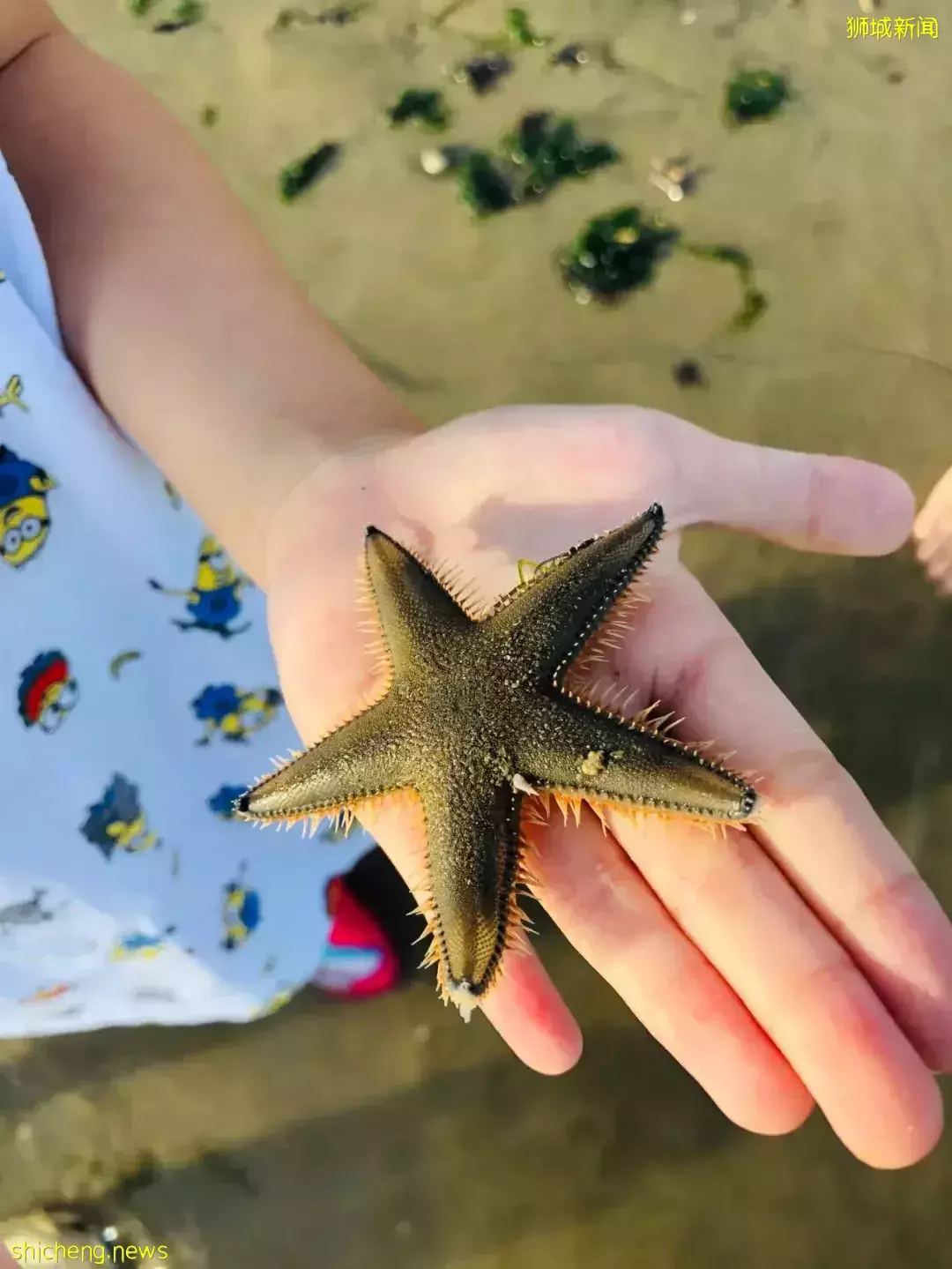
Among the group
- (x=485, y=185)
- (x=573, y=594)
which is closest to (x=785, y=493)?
(x=573, y=594)

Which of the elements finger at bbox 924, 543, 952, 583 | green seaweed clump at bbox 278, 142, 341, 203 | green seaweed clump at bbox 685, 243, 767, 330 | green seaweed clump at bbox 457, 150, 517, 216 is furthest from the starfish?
green seaweed clump at bbox 278, 142, 341, 203

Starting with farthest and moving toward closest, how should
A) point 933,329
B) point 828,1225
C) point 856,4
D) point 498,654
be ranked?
point 856,4 < point 933,329 < point 828,1225 < point 498,654

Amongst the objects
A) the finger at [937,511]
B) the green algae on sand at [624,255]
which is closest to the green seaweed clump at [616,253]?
the green algae on sand at [624,255]

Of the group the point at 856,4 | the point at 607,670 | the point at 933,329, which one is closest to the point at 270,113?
the point at 856,4

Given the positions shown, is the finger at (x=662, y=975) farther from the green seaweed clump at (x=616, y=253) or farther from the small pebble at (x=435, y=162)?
the small pebble at (x=435, y=162)

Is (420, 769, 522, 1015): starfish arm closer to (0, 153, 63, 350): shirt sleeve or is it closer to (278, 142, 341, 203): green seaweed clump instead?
(0, 153, 63, 350): shirt sleeve

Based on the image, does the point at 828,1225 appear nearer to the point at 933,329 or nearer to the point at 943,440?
the point at 943,440
